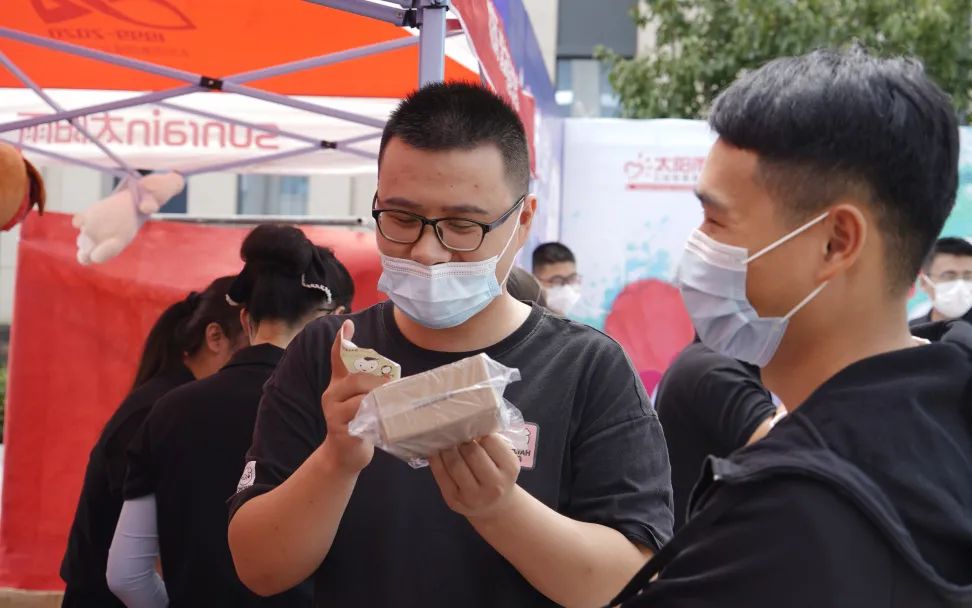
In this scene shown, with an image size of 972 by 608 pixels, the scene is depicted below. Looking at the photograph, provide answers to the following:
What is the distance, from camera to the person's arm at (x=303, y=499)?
4.92 ft

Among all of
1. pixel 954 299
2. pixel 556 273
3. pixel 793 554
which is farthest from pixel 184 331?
pixel 954 299

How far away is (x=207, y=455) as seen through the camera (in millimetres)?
2621

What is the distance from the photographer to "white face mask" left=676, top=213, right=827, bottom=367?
1.29 metres

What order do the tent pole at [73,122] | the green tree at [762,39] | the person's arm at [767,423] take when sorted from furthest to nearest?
the green tree at [762,39]
the tent pole at [73,122]
the person's arm at [767,423]

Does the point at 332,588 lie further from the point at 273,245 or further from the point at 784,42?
the point at 784,42

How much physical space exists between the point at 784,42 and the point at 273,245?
998 cm

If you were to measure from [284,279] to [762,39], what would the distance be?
1033cm

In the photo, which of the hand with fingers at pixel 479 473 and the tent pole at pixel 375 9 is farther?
the tent pole at pixel 375 9

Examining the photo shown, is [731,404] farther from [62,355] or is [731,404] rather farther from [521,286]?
[62,355]

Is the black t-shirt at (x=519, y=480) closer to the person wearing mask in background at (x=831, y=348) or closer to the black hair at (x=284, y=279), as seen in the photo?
the person wearing mask in background at (x=831, y=348)

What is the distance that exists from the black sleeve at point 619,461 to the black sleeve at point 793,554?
22.2 inches

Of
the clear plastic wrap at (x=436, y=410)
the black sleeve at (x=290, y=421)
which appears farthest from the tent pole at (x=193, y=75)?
the clear plastic wrap at (x=436, y=410)

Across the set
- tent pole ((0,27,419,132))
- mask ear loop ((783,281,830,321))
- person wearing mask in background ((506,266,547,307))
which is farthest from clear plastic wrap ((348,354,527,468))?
tent pole ((0,27,419,132))

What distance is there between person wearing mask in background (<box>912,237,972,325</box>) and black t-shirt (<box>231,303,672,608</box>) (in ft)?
12.6
